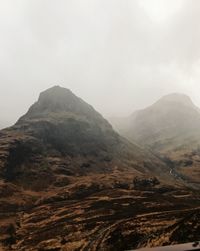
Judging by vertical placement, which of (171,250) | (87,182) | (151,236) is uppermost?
(87,182)

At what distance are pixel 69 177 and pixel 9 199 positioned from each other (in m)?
46.2

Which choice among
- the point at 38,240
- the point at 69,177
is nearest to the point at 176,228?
the point at 38,240

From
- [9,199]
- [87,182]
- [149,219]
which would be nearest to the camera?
[149,219]

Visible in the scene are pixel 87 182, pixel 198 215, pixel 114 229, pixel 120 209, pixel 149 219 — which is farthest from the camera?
pixel 87 182

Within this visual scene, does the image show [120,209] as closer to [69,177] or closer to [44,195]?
[44,195]

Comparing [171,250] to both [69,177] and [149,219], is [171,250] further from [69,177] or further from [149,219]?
[69,177]

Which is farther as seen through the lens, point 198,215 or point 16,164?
point 16,164

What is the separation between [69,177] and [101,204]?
218 feet

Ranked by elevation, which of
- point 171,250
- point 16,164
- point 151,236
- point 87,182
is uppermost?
point 16,164

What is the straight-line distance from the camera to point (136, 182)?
180250mm

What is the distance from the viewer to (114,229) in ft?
279

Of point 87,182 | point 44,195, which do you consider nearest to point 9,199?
point 44,195

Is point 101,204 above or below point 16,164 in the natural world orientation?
below

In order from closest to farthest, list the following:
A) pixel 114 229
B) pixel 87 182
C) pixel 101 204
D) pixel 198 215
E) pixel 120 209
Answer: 1. pixel 198 215
2. pixel 114 229
3. pixel 120 209
4. pixel 101 204
5. pixel 87 182
